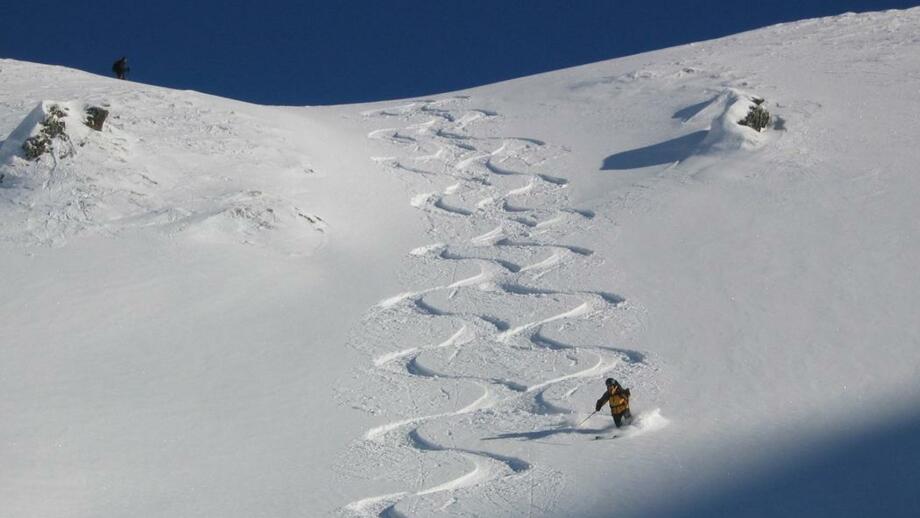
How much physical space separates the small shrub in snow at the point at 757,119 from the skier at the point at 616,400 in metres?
9.68

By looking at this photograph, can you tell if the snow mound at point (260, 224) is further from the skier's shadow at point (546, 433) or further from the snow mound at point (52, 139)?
the skier's shadow at point (546, 433)

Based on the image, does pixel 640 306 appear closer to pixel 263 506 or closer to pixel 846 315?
pixel 846 315

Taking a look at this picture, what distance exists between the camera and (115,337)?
13.8 meters

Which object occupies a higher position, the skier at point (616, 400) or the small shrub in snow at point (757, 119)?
the small shrub in snow at point (757, 119)

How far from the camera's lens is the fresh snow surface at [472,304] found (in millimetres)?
10164

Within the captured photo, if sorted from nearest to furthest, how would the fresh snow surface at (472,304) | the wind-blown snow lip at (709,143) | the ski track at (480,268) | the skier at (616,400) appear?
the fresh snow surface at (472,304), the skier at (616,400), the ski track at (480,268), the wind-blown snow lip at (709,143)

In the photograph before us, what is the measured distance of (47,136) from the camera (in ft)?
58.9

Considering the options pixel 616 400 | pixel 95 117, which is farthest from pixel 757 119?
pixel 95 117

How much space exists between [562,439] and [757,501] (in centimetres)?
221

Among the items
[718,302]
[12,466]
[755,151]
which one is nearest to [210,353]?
[12,466]

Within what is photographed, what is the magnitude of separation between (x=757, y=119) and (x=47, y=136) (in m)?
11.6

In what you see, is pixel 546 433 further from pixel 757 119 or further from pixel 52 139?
pixel 52 139

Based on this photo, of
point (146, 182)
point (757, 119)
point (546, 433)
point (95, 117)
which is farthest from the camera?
point (757, 119)

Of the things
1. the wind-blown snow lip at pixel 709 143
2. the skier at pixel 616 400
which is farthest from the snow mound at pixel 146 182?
the skier at pixel 616 400
